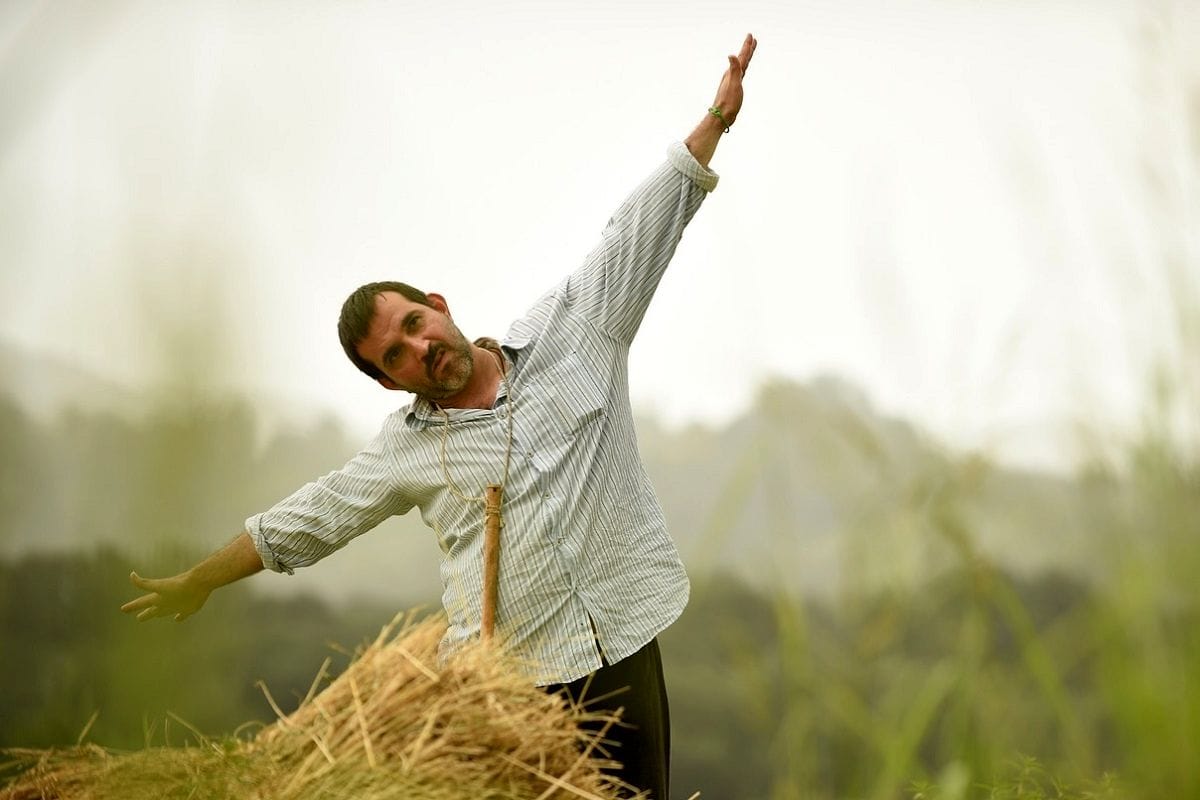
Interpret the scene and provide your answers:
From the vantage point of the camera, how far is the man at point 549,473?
1942 millimetres

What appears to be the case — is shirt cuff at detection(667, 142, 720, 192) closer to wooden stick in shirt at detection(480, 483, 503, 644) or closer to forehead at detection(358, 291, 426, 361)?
forehead at detection(358, 291, 426, 361)

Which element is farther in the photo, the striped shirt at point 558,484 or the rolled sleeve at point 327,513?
the rolled sleeve at point 327,513

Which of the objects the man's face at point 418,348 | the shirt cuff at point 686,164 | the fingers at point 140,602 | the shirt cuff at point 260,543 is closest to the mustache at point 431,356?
the man's face at point 418,348

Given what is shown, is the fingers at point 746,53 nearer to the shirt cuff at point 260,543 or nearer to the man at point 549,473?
the man at point 549,473

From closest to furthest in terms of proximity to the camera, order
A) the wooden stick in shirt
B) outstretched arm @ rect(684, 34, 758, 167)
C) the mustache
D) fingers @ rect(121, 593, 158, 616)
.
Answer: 1. fingers @ rect(121, 593, 158, 616)
2. the wooden stick in shirt
3. the mustache
4. outstretched arm @ rect(684, 34, 758, 167)

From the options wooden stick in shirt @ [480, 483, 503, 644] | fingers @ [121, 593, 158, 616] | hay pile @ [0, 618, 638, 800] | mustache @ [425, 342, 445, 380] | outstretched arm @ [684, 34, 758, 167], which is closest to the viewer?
fingers @ [121, 593, 158, 616]

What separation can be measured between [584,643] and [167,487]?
153 cm

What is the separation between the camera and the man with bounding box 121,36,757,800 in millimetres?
1942

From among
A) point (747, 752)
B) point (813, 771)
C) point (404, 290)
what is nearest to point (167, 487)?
point (813, 771)

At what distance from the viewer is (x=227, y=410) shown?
1.62ft

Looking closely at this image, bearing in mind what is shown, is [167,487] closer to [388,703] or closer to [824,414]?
[824,414]

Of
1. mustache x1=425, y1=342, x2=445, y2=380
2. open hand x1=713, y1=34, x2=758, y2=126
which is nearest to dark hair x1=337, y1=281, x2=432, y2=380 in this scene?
mustache x1=425, y1=342, x2=445, y2=380

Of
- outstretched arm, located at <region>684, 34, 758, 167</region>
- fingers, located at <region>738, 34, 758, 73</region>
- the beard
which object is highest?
fingers, located at <region>738, 34, 758, 73</region>

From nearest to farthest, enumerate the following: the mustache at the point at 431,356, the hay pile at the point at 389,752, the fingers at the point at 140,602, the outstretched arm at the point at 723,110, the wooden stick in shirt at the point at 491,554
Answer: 1. the fingers at the point at 140,602
2. the hay pile at the point at 389,752
3. the wooden stick in shirt at the point at 491,554
4. the mustache at the point at 431,356
5. the outstretched arm at the point at 723,110
